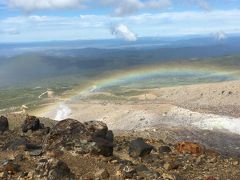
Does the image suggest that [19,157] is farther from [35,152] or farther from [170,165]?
[170,165]

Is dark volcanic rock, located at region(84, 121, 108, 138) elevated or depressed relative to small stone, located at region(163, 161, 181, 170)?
elevated

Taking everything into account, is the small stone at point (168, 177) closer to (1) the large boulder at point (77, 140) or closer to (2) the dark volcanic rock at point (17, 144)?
(1) the large boulder at point (77, 140)

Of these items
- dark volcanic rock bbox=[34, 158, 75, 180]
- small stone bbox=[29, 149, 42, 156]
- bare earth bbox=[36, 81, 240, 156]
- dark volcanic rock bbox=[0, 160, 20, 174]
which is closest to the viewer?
dark volcanic rock bbox=[34, 158, 75, 180]

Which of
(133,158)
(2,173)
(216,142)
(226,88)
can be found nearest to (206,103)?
(226,88)

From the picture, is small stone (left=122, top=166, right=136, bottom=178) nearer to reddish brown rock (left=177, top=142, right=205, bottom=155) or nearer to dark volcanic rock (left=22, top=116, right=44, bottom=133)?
reddish brown rock (left=177, top=142, right=205, bottom=155)

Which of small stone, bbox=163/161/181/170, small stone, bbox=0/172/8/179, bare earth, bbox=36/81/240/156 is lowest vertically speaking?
bare earth, bbox=36/81/240/156

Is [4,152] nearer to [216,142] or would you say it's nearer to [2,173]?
[2,173]

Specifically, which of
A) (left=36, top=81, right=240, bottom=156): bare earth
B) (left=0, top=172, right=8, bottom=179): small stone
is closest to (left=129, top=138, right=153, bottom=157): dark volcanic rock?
(left=0, top=172, right=8, bottom=179): small stone

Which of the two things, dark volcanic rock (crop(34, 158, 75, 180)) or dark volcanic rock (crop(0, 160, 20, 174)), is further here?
dark volcanic rock (crop(0, 160, 20, 174))
